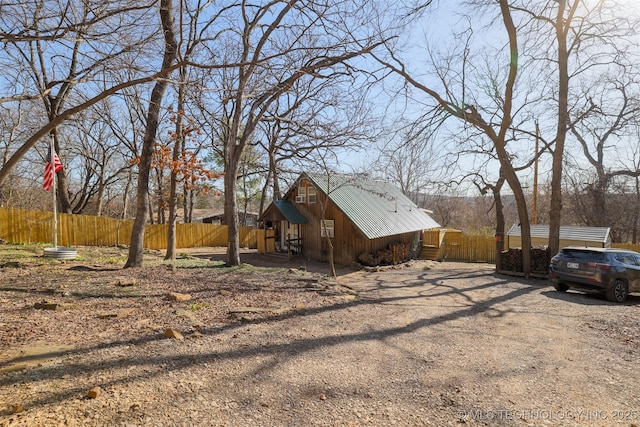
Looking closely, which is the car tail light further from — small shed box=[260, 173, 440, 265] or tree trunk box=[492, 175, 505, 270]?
small shed box=[260, 173, 440, 265]

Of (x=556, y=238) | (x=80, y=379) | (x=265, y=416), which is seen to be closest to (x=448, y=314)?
(x=265, y=416)

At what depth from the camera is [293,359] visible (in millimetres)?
4195

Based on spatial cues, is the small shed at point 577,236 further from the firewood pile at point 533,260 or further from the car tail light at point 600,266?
the car tail light at point 600,266

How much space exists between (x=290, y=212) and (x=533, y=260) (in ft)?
42.3

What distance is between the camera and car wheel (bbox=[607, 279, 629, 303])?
29.0ft

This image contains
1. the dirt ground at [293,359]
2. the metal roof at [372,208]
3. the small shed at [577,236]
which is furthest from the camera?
the small shed at [577,236]

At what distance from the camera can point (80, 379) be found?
3229mm

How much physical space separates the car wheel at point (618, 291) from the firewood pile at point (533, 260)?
4.00 meters

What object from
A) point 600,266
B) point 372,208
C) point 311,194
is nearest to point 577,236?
point 372,208

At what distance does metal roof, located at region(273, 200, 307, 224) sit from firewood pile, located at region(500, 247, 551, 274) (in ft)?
36.5

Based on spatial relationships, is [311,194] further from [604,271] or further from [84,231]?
[604,271]

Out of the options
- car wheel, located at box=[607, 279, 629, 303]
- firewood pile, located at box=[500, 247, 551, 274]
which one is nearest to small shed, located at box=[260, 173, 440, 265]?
firewood pile, located at box=[500, 247, 551, 274]

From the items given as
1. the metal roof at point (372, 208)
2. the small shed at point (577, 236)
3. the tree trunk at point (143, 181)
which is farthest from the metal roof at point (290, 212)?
the small shed at point (577, 236)

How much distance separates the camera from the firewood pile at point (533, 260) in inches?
516
